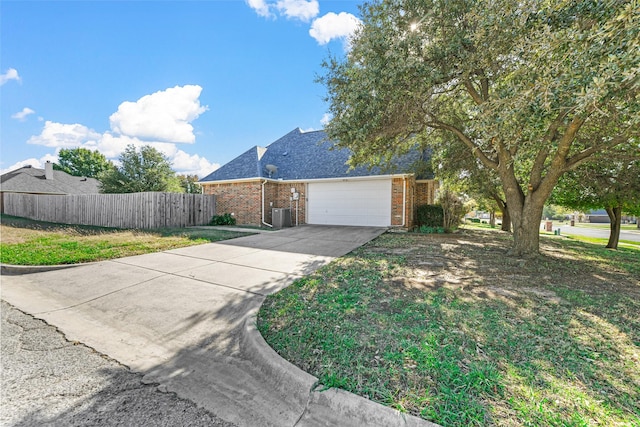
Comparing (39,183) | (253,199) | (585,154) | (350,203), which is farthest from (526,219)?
(39,183)

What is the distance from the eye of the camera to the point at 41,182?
2661cm

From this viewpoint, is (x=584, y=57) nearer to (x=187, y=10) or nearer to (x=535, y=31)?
(x=535, y=31)

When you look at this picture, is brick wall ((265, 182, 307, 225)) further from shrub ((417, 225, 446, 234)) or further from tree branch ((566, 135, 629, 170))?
tree branch ((566, 135, 629, 170))

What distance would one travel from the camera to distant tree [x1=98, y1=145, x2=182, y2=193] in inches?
776

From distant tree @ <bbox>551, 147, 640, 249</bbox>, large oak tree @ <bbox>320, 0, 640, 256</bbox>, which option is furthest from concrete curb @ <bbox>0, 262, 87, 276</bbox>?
distant tree @ <bbox>551, 147, 640, 249</bbox>


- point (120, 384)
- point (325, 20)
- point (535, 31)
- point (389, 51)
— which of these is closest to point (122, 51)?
point (325, 20)

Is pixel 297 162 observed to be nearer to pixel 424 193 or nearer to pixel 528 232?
pixel 424 193

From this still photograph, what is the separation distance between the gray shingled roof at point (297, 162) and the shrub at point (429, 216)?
233 cm

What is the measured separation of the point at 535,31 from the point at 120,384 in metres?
7.25

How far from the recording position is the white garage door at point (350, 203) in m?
12.6

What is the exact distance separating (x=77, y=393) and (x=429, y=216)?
512 inches

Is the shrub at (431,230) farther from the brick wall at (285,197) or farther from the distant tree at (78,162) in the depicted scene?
the distant tree at (78,162)

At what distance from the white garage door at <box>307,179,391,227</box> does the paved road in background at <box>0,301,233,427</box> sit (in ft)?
37.3

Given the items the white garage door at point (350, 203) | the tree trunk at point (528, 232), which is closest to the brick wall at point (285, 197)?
the white garage door at point (350, 203)
